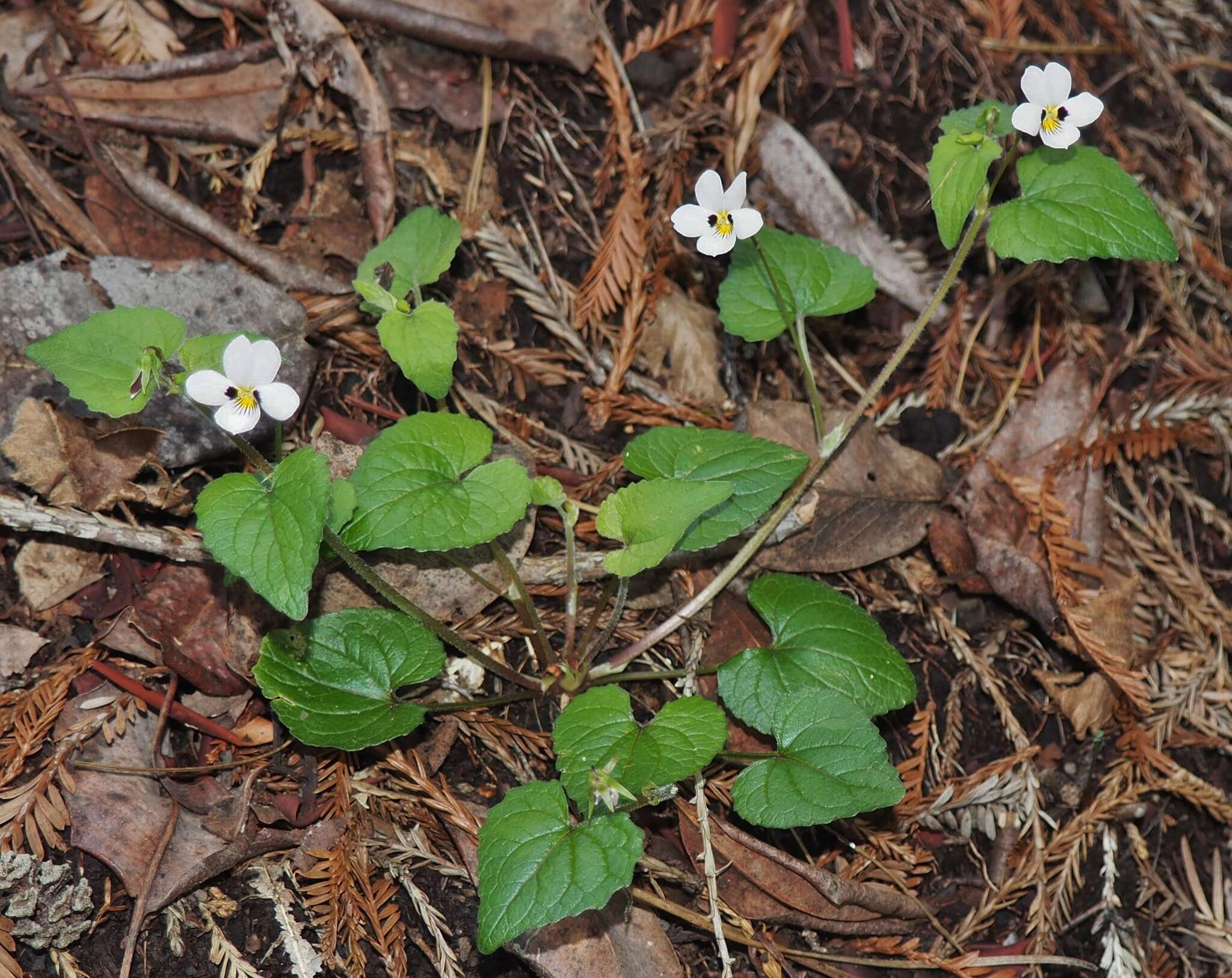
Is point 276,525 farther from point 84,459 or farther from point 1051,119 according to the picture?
point 1051,119

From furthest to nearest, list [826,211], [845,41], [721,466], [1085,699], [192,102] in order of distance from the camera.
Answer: [845,41], [826,211], [192,102], [1085,699], [721,466]

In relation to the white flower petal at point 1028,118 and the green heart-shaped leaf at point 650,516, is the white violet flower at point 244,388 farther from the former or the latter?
the white flower petal at point 1028,118

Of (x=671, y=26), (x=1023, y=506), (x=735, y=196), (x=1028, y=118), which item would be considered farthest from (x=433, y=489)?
(x=671, y=26)

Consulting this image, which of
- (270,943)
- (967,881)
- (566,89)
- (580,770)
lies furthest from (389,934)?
(566,89)

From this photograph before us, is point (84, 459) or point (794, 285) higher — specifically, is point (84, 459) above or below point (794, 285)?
below

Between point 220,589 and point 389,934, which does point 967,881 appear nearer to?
point 389,934

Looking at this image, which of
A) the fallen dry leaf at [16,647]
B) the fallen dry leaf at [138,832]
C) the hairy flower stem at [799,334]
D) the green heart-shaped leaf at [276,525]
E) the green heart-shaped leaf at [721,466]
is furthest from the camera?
the hairy flower stem at [799,334]

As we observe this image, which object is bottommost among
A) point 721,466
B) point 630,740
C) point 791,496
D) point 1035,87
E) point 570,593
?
point 630,740

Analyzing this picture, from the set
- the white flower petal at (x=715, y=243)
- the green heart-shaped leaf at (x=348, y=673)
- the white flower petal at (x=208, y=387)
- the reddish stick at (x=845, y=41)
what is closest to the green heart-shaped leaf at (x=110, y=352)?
the white flower petal at (x=208, y=387)

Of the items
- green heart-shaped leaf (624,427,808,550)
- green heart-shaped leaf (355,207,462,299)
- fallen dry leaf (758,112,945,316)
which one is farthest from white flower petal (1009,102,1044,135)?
green heart-shaped leaf (355,207,462,299)
